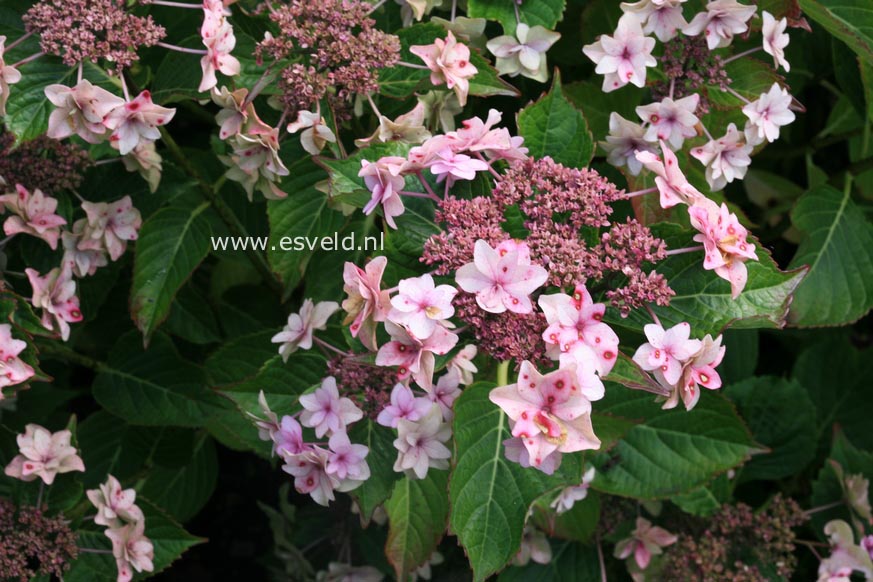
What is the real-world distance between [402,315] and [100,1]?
30.6 inches

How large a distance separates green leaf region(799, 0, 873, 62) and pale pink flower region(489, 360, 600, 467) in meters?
0.99

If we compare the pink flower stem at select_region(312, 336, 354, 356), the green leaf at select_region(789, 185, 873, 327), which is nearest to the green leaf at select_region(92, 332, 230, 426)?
the pink flower stem at select_region(312, 336, 354, 356)

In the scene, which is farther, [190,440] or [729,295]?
[190,440]

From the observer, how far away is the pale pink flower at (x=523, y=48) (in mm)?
1594

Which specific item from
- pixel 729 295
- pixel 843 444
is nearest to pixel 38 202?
pixel 729 295

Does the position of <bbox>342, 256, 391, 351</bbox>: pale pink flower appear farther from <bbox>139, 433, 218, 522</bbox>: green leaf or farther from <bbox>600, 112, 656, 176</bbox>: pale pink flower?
<bbox>139, 433, 218, 522</bbox>: green leaf

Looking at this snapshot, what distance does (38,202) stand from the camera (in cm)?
160

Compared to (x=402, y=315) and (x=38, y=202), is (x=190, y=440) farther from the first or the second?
(x=402, y=315)

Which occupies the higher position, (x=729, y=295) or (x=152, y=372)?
(x=729, y=295)

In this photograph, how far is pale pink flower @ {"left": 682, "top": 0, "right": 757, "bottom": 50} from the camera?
1.46 metres

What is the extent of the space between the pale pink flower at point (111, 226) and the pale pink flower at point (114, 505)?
0.43 meters

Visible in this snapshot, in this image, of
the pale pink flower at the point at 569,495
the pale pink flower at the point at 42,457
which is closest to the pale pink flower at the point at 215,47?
the pale pink flower at the point at 42,457

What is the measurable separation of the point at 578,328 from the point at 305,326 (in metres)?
0.49

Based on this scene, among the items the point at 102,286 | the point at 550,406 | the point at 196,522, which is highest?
the point at 550,406
